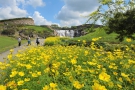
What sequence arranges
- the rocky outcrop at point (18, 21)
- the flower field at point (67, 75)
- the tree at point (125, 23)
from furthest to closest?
1. the rocky outcrop at point (18, 21)
2. the tree at point (125, 23)
3. the flower field at point (67, 75)

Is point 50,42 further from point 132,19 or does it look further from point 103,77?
point 103,77

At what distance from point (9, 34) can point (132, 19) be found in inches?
1181

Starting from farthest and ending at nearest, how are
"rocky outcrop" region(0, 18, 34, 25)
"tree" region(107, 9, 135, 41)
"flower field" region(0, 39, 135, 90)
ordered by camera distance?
"rocky outcrop" region(0, 18, 34, 25)
"tree" region(107, 9, 135, 41)
"flower field" region(0, 39, 135, 90)

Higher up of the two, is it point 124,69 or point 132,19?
point 132,19

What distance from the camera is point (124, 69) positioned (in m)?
4.20

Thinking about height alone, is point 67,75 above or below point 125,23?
below

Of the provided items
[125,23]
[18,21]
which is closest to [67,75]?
[125,23]

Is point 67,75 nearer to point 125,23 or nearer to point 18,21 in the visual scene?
point 125,23

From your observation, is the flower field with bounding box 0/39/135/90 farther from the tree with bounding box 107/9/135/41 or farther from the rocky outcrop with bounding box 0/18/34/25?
the rocky outcrop with bounding box 0/18/34/25

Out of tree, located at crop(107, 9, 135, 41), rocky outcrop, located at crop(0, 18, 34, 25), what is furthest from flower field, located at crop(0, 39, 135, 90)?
rocky outcrop, located at crop(0, 18, 34, 25)

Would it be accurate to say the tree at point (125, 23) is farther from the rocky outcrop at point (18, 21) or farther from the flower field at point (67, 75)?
the rocky outcrop at point (18, 21)

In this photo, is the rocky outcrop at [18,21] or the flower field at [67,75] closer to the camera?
the flower field at [67,75]

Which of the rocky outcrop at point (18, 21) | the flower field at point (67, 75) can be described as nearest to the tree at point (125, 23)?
the flower field at point (67, 75)

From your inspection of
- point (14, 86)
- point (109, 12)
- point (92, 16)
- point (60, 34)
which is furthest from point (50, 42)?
point (60, 34)
